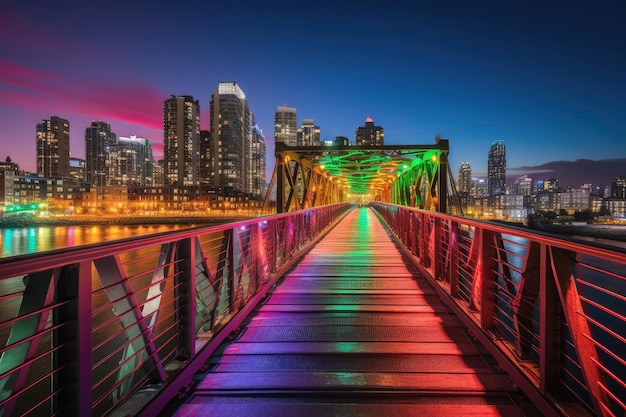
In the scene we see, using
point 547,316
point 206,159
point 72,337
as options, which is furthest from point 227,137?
point 547,316

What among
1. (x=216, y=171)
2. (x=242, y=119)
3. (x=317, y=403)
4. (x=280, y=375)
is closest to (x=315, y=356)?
(x=280, y=375)

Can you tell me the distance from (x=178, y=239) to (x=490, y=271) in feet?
9.32

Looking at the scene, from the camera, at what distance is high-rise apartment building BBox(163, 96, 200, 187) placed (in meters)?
174

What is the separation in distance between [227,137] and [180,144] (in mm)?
32639

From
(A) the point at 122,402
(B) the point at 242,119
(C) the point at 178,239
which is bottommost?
(A) the point at 122,402

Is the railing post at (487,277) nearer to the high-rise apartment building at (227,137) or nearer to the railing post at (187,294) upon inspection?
the railing post at (187,294)

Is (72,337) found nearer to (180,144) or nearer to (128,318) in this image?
(128,318)

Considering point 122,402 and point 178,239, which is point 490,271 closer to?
point 178,239

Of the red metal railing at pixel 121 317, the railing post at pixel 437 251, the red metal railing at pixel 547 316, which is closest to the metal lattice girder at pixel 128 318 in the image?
the red metal railing at pixel 121 317

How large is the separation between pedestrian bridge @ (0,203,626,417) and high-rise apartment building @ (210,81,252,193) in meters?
153

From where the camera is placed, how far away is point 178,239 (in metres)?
2.58

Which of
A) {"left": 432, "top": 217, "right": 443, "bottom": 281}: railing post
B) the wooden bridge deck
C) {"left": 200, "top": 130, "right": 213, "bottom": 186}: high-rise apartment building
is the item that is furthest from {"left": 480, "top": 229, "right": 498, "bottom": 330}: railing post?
{"left": 200, "top": 130, "right": 213, "bottom": 186}: high-rise apartment building

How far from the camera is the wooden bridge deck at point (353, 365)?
2.50 meters

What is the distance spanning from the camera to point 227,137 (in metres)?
158
